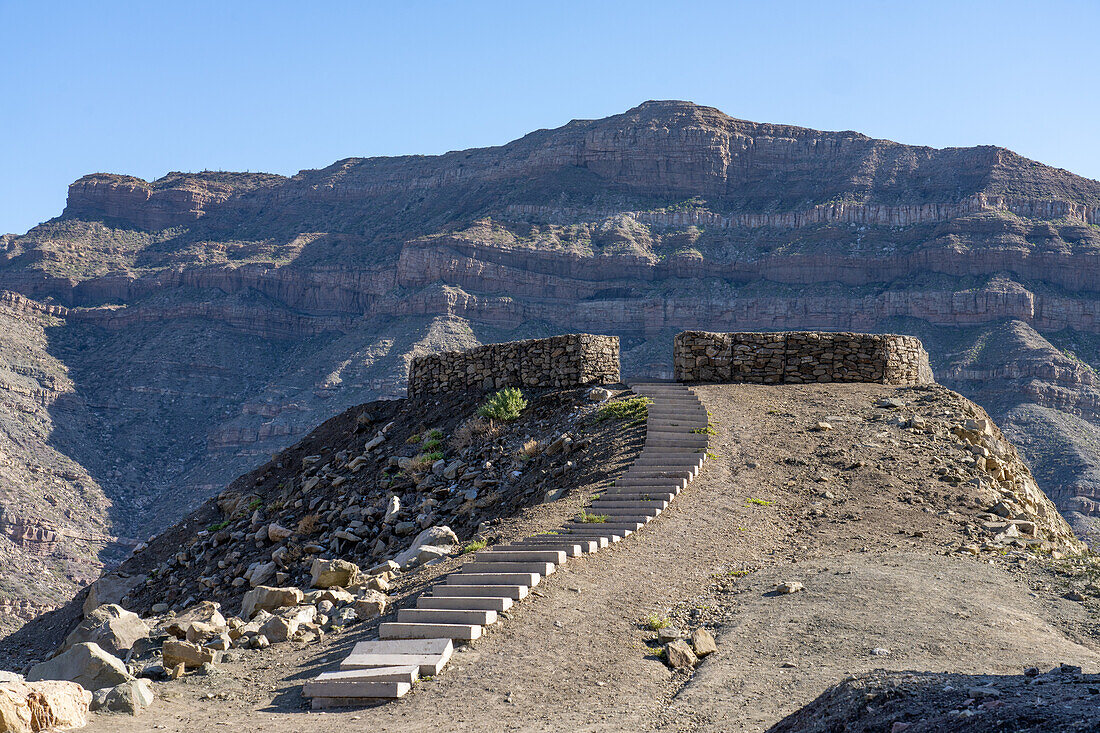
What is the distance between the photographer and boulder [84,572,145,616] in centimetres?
2034

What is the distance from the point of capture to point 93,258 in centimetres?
13300

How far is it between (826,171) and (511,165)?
131 ft

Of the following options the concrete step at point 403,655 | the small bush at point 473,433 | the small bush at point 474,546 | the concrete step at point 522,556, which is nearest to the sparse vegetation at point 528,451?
the small bush at point 473,433

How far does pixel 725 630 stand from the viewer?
32.0ft

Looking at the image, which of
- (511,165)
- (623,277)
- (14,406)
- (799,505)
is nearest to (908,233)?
(623,277)

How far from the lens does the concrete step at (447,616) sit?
32.1ft

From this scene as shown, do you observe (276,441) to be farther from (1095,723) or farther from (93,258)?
(1095,723)

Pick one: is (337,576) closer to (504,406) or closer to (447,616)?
(447,616)

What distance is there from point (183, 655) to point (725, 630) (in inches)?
203

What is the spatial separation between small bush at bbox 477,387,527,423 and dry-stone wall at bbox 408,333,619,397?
1.22 metres

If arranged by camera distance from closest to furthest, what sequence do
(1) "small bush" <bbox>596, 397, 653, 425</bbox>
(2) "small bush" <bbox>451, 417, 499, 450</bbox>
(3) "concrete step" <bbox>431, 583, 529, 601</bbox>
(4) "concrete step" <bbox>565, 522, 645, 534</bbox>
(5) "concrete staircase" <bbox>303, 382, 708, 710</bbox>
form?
(5) "concrete staircase" <bbox>303, 382, 708, 710</bbox> < (3) "concrete step" <bbox>431, 583, 529, 601</bbox> < (4) "concrete step" <bbox>565, 522, 645, 534</bbox> < (1) "small bush" <bbox>596, 397, 653, 425</bbox> < (2) "small bush" <bbox>451, 417, 499, 450</bbox>

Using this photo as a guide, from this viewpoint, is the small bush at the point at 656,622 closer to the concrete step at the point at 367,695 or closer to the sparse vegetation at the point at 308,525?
the concrete step at the point at 367,695

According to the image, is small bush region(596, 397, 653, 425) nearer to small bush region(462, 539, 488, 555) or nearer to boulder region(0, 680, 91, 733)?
small bush region(462, 539, 488, 555)

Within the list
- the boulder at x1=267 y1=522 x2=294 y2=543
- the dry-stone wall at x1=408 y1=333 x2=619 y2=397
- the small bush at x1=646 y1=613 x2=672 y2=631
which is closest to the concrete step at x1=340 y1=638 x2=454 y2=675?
the small bush at x1=646 y1=613 x2=672 y2=631
